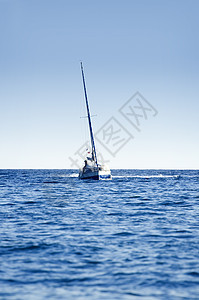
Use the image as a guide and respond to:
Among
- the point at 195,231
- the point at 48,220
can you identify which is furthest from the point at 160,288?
the point at 48,220

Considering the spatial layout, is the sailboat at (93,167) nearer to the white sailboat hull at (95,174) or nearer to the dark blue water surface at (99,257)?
the white sailboat hull at (95,174)

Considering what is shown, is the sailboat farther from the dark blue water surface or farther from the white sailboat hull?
the dark blue water surface

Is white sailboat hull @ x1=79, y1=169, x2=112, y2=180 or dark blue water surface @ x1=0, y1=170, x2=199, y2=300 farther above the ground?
white sailboat hull @ x1=79, y1=169, x2=112, y2=180

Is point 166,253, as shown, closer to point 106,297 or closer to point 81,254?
point 81,254

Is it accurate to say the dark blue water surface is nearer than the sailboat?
Yes

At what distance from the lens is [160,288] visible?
8.82 m

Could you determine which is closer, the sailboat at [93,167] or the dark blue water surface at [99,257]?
the dark blue water surface at [99,257]

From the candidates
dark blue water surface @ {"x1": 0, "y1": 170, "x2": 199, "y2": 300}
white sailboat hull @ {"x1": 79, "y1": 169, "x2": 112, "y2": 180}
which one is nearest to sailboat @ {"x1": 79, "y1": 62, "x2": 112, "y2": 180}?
white sailboat hull @ {"x1": 79, "y1": 169, "x2": 112, "y2": 180}

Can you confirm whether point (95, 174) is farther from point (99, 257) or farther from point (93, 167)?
point (99, 257)

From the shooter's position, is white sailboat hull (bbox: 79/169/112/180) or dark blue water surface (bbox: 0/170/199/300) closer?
dark blue water surface (bbox: 0/170/199/300)

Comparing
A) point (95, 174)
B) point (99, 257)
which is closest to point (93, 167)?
point (95, 174)

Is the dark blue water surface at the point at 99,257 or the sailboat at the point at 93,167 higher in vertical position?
the sailboat at the point at 93,167

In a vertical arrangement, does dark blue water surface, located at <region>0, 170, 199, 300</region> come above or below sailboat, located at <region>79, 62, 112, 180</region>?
below

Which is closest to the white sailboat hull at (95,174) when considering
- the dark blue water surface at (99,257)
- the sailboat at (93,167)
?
the sailboat at (93,167)
